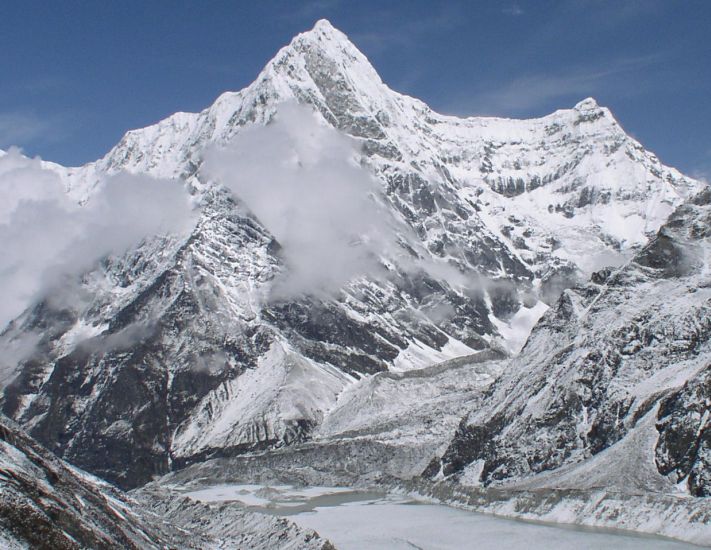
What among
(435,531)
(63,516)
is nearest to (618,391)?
(435,531)

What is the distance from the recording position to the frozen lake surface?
4478 inches

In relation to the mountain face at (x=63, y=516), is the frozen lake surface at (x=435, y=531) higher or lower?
lower

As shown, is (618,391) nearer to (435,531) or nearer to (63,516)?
(435,531)

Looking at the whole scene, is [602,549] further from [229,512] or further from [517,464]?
[229,512]

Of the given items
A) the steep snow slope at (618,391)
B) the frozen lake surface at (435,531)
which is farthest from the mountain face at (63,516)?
the steep snow slope at (618,391)

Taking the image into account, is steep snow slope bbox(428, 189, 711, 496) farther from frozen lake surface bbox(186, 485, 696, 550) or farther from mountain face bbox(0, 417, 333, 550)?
mountain face bbox(0, 417, 333, 550)

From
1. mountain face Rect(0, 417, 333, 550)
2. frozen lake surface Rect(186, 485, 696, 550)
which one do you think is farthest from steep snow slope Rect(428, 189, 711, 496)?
mountain face Rect(0, 417, 333, 550)

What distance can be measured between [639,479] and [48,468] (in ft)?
285

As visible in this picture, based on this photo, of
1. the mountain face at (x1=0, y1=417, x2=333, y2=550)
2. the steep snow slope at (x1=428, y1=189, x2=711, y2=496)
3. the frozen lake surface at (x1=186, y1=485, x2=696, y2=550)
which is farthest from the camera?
the steep snow slope at (x1=428, y1=189, x2=711, y2=496)

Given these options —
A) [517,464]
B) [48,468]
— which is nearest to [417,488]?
[517,464]

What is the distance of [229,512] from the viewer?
501ft

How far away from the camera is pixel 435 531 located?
13562cm

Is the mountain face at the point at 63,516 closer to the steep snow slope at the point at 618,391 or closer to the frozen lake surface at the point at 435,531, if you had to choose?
the frozen lake surface at the point at 435,531

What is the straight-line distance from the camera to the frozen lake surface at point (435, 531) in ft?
373
